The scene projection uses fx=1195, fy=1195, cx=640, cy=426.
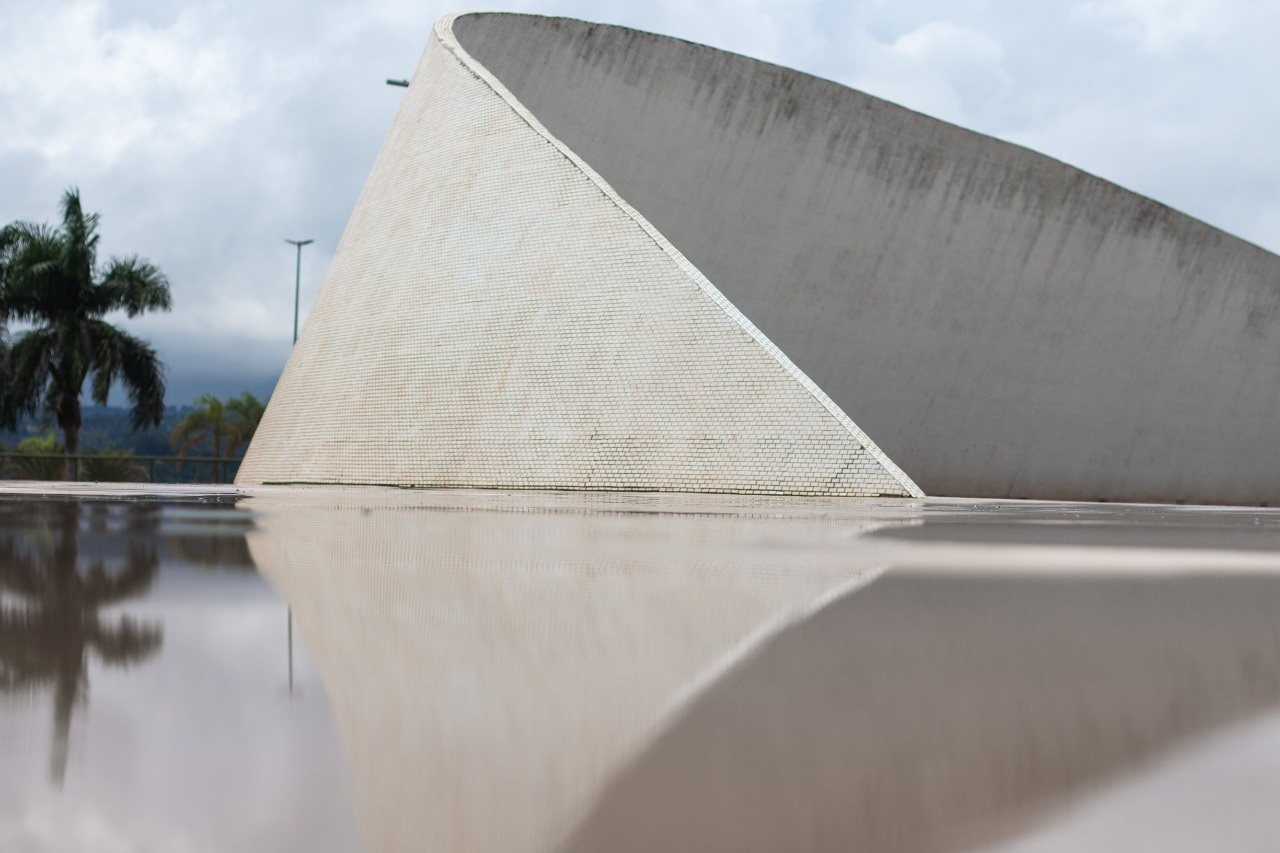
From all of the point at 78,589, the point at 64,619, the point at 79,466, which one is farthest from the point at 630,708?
the point at 79,466

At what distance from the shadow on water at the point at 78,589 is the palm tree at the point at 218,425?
81.9 feet

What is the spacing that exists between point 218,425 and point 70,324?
23.8ft

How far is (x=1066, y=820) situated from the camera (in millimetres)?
1122

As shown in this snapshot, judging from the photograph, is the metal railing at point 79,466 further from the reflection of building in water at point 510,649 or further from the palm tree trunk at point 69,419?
the reflection of building in water at point 510,649

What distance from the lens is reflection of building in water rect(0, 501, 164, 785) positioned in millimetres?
1681

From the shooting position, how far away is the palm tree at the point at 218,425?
98.8ft

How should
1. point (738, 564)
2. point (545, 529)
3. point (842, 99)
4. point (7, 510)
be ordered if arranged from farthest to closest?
point (842, 99) < point (7, 510) < point (545, 529) < point (738, 564)

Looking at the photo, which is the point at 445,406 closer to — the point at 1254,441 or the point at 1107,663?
the point at 1107,663

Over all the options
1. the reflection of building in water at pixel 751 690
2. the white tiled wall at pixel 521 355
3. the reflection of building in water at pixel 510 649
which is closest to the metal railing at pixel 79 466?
the white tiled wall at pixel 521 355

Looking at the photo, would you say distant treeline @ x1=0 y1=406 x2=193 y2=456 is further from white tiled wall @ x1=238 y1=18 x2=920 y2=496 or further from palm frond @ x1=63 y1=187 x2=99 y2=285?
white tiled wall @ x1=238 y1=18 x2=920 y2=496

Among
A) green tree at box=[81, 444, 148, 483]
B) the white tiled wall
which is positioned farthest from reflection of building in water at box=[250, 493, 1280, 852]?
green tree at box=[81, 444, 148, 483]

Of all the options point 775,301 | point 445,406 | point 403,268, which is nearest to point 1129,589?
point 445,406

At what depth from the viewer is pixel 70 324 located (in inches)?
918

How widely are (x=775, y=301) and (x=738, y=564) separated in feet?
55.6
